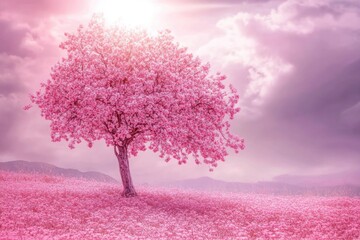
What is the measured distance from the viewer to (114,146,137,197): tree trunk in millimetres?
30266

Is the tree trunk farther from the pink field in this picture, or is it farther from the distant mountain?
the distant mountain

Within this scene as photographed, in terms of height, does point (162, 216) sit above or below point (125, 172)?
below

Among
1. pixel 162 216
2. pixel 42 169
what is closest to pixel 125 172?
pixel 162 216

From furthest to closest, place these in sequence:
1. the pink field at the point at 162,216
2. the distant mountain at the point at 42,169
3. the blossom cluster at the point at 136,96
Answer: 1. the distant mountain at the point at 42,169
2. the blossom cluster at the point at 136,96
3. the pink field at the point at 162,216

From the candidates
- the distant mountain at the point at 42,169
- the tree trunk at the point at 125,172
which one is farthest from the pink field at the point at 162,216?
the distant mountain at the point at 42,169

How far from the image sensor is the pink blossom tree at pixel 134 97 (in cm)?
2662

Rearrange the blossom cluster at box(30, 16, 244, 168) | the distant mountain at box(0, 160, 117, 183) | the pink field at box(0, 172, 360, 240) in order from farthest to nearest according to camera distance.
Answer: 1. the distant mountain at box(0, 160, 117, 183)
2. the blossom cluster at box(30, 16, 244, 168)
3. the pink field at box(0, 172, 360, 240)

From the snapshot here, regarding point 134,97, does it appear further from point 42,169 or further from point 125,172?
point 42,169

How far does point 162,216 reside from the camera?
25.2m

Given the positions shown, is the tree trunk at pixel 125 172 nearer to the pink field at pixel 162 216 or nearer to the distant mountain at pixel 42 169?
the pink field at pixel 162 216

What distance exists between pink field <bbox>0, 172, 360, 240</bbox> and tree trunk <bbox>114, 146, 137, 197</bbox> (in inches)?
34.4

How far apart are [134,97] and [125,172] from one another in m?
6.97

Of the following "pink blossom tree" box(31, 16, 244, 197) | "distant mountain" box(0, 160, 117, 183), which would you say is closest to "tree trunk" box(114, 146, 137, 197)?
"pink blossom tree" box(31, 16, 244, 197)

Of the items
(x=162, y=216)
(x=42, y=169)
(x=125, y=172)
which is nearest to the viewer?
(x=162, y=216)
